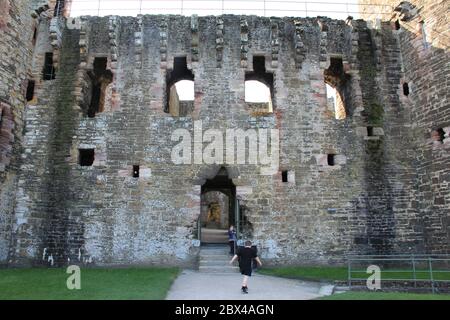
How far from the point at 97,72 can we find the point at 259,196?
718 centimetres

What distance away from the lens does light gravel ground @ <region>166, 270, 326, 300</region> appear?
7.50 m

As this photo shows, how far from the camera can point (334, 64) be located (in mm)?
13906

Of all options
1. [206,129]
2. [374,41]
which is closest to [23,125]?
[206,129]

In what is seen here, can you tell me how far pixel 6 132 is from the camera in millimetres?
11898

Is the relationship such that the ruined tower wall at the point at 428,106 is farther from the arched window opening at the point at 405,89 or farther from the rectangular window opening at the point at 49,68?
the rectangular window opening at the point at 49,68

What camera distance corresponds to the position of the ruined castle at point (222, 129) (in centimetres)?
1184

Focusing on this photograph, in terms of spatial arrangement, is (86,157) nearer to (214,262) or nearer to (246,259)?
(214,262)

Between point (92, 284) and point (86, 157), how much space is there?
543 centimetres

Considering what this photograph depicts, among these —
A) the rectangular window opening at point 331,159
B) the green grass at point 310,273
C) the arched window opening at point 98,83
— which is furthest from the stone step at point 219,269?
the arched window opening at point 98,83

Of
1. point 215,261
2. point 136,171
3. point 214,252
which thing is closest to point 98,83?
point 136,171

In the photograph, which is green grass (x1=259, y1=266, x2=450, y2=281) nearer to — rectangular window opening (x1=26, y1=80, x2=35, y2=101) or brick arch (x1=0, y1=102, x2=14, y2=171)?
brick arch (x1=0, y1=102, x2=14, y2=171)

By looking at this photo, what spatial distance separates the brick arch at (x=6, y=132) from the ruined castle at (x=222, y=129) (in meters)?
0.04

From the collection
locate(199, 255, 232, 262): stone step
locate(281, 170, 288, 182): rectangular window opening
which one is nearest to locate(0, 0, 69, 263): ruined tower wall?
locate(199, 255, 232, 262): stone step

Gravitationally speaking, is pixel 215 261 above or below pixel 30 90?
below
